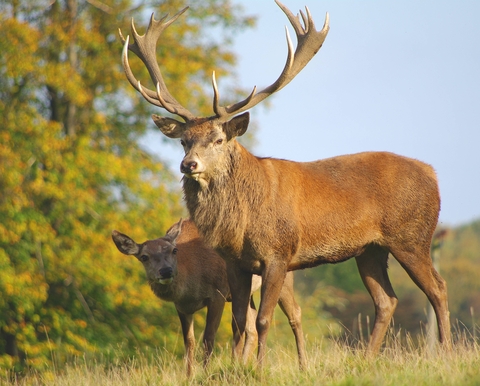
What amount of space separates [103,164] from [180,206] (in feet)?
11.0

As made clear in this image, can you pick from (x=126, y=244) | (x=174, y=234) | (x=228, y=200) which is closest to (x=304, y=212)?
(x=228, y=200)

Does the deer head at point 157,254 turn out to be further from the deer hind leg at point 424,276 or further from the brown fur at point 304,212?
the deer hind leg at point 424,276

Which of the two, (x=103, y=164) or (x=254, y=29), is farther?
(x=254, y=29)

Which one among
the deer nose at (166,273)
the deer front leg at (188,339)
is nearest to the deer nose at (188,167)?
the deer nose at (166,273)

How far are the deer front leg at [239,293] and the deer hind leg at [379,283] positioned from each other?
4.16ft

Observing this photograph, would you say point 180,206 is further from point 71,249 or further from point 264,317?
point 264,317

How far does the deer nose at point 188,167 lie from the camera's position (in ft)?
22.1

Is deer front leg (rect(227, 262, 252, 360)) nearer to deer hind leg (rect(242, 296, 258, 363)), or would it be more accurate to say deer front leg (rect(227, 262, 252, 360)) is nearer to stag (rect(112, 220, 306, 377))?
deer hind leg (rect(242, 296, 258, 363))

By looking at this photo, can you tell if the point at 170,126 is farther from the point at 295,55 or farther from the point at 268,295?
the point at 268,295

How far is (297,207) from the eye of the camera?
285 inches

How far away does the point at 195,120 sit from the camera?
7266 mm

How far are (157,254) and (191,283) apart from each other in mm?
518

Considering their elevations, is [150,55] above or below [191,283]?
above

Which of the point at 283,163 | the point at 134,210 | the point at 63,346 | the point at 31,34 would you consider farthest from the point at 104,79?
the point at 283,163
